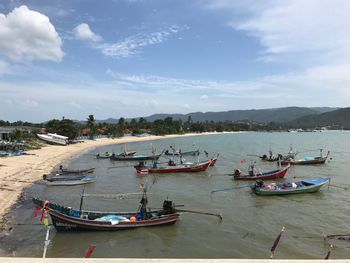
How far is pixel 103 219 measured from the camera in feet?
68.1

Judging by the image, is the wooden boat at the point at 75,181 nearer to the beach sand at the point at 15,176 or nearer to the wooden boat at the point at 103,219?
the beach sand at the point at 15,176

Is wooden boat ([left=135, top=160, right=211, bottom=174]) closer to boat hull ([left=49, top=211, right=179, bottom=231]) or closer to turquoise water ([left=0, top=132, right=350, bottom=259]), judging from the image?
turquoise water ([left=0, top=132, right=350, bottom=259])

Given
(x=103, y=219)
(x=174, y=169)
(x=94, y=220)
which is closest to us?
(x=94, y=220)

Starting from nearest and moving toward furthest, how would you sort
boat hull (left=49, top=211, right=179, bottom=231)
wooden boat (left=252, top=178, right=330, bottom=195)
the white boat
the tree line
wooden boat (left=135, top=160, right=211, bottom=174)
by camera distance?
boat hull (left=49, top=211, right=179, bottom=231) < wooden boat (left=252, top=178, right=330, bottom=195) < wooden boat (left=135, top=160, right=211, bottom=174) < the white boat < the tree line

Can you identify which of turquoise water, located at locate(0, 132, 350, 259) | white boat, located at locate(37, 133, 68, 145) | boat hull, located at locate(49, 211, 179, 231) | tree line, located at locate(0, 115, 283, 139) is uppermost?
tree line, located at locate(0, 115, 283, 139)

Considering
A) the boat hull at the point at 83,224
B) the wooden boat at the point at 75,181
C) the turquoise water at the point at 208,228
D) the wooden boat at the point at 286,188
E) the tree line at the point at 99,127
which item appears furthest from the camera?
the tree line at the point at 99,127

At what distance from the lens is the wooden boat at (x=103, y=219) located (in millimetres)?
20250

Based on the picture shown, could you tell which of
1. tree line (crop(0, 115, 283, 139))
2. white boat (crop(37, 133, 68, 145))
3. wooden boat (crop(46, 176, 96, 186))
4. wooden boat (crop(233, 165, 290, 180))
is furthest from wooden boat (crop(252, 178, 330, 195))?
white boat (crop(37, 133, 68, 145))

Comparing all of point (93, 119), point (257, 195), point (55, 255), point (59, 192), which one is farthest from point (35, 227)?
point (93, 119)

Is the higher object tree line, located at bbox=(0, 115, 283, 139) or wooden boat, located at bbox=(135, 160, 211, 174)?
tree line, located at bbox=(0, 115, 283, 139)

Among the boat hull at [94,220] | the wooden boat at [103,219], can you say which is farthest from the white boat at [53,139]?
the boat hull at [94,220]

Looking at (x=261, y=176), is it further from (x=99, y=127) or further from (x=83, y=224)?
(x=99, y=127)

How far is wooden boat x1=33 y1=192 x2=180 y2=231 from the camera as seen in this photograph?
66.4 feet

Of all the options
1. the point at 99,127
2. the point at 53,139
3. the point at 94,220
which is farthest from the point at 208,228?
the point at 99,127
